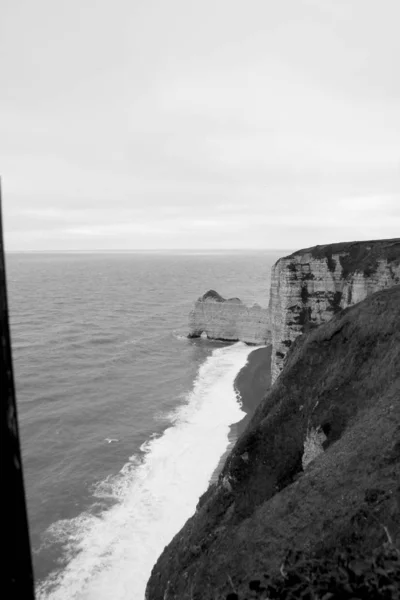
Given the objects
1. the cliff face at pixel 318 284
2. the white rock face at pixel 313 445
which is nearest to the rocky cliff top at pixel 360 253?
the cliff face at pixel 318 284

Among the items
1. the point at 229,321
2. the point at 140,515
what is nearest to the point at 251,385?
the point at 140,515

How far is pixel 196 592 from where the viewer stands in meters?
12.4

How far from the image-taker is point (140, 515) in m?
24.5

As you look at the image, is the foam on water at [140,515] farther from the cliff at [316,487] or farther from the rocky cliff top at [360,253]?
the rocky cliff top at [360,253]

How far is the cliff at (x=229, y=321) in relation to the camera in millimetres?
67188

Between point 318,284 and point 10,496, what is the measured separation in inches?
1279

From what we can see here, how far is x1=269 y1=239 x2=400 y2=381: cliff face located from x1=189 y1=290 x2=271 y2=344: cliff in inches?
1229

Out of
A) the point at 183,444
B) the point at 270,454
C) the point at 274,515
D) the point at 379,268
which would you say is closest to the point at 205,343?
the point at 183,444

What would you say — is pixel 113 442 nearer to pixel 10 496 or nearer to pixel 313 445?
pixel 313 445

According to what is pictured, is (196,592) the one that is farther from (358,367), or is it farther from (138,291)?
(138,291)

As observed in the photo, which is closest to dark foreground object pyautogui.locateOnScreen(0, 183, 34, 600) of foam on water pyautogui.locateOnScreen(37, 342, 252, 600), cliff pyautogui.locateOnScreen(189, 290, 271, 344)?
foam on water pyautogui.locateOnScreen(37, 342, 252, 600)

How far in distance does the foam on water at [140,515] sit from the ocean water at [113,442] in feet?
0.22

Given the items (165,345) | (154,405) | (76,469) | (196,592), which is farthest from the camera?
(165,345)

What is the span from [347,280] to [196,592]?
84.0 ft
